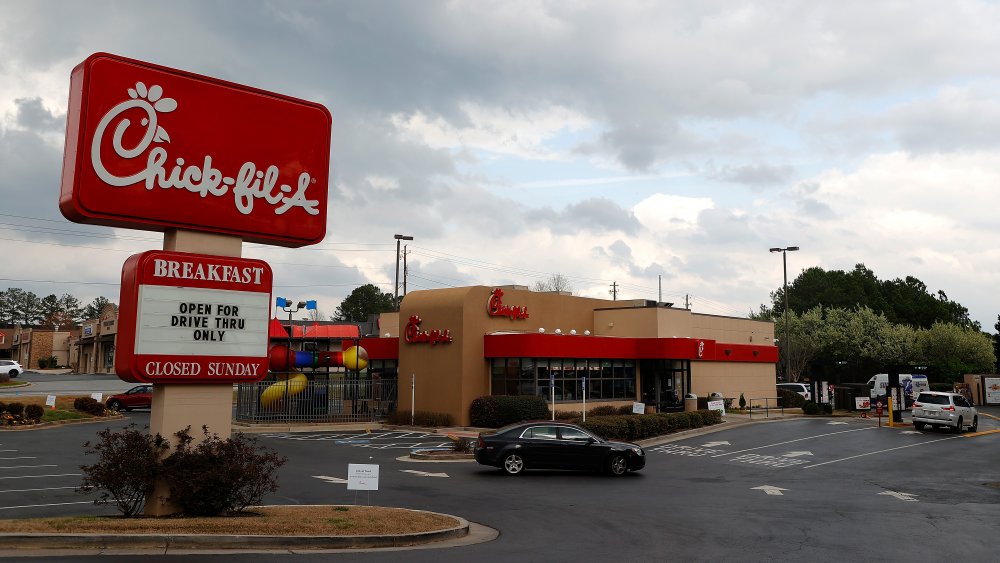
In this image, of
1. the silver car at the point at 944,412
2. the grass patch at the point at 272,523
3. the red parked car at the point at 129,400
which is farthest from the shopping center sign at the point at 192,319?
the red parked car at the point at 129,400

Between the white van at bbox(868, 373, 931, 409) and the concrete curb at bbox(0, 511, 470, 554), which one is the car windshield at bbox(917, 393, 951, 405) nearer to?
the white van at bbox(868, 373, 931, 409)

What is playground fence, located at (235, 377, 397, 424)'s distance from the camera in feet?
119

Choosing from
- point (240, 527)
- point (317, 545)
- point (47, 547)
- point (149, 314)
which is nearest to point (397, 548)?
point (317, 545)

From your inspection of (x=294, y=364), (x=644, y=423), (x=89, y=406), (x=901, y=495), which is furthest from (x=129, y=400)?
(x=901, y=495)

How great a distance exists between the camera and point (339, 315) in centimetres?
13738

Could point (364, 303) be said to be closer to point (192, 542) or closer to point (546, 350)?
point (546, 350)

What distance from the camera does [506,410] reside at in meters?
33.2

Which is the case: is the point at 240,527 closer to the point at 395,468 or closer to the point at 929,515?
the point at 395,468

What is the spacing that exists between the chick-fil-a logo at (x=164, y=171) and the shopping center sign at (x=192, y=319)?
1222 millimetres

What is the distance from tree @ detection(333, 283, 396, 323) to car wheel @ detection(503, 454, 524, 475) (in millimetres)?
110142

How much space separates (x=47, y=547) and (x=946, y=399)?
1414 inches

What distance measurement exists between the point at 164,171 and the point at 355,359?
26.3 meters

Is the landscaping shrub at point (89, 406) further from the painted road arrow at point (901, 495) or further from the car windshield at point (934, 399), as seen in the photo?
the car windshield at point (934, 399)

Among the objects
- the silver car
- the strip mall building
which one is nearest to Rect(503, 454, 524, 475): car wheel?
the strip mall building
